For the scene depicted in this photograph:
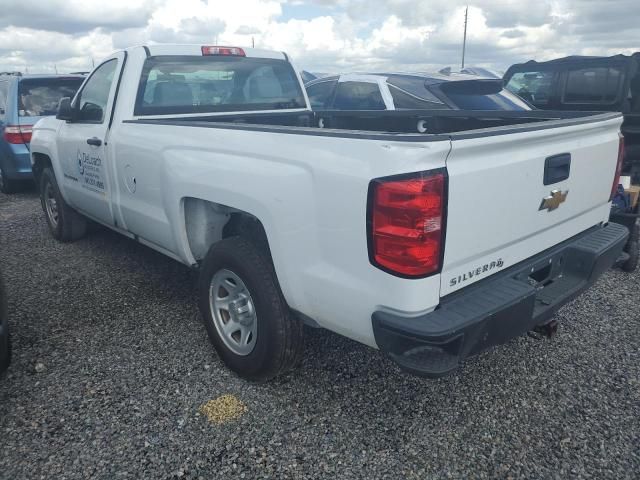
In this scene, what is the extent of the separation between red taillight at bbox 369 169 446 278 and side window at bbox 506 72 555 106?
5.04 m

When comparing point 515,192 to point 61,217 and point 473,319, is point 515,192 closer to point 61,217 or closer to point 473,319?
point 473,319

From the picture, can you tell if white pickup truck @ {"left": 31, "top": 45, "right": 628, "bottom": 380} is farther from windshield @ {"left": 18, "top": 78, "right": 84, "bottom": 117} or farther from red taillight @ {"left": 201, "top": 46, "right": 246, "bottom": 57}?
windshield @ {"left": 18, "top": 78, "right": 84, "bottom": 117}

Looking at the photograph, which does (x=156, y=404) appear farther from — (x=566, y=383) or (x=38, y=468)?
(x=566, y=383)

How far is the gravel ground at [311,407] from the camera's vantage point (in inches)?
90.7

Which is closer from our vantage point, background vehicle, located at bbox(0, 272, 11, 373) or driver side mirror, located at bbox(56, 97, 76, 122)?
background vehicle, located at bbox(0, 272, 11, 373)

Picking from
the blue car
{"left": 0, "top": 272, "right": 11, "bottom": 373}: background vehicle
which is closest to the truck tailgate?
{"left": 0, "top": 272, "right": 11, "bottom": 373}: background vehicle

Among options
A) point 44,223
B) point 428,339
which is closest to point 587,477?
point 428,339

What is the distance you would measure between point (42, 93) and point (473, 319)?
25.1 feet

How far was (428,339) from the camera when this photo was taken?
1.92 meters

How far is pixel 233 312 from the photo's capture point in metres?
2.87

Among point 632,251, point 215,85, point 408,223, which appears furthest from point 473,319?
point 632,251

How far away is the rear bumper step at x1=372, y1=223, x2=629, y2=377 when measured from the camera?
77.2 inches

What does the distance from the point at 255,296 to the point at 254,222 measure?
52 cm

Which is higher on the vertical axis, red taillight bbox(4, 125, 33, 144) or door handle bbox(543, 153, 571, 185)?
door handle bbox(543, 153, 571, 185)
